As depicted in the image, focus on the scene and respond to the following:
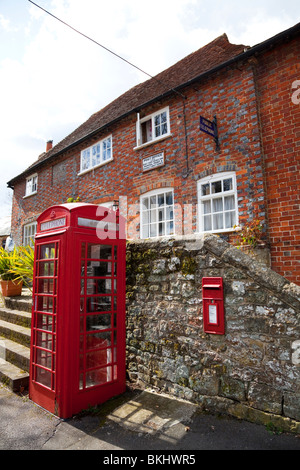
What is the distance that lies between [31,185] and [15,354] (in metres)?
12.8

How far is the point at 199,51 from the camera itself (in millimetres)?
9992

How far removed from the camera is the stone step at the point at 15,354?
443 cm

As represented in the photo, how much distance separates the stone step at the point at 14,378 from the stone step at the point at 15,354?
0.09 meters

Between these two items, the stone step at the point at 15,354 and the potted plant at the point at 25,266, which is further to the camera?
the potted plant at the point at 25,266

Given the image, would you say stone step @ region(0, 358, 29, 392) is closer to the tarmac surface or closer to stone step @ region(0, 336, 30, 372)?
stone step @ region(0, 336, 30, 372)

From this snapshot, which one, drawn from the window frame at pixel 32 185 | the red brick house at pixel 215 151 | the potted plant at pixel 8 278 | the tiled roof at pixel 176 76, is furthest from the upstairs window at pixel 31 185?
the potted plant at pixel 8 278

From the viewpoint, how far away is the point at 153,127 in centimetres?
935

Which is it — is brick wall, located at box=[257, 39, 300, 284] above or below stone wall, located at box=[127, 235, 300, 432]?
above

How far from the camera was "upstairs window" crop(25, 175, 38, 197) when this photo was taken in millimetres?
15461

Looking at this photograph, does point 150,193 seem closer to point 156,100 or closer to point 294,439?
point 156,100

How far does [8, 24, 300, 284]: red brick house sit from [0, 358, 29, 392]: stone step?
5105 mm

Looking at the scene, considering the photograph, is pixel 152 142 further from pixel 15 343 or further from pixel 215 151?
pixel 15 343

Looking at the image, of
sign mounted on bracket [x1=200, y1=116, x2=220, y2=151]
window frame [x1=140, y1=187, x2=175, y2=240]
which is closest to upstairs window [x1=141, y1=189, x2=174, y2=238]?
window frame [x1=140, y1=187, x2=175, y2=240]

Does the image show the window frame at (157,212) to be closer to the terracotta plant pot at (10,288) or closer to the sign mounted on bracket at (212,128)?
the sign mounted on bracket at (212,128)
